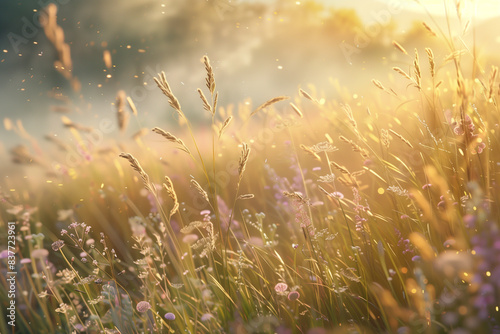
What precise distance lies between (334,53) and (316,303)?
8.43 meters

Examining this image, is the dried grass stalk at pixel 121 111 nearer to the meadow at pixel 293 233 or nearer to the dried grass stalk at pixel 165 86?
the meadow at pixel 293 233

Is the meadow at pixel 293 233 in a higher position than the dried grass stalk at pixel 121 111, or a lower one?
lower

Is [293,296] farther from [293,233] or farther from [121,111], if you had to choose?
[121,111]

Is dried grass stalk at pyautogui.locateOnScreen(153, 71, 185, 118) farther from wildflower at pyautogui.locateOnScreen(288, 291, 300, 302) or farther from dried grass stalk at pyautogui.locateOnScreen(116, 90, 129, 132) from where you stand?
dried grass stalk at pyautogui.locateOnScreen(116, 90, 129, 132)

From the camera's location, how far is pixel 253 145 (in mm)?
3879

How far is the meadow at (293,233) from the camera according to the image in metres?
1.25

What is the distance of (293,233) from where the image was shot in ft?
7.30

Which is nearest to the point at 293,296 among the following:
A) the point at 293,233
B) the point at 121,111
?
the point at 293,233

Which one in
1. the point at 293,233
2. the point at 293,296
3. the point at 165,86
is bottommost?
the point at 293,233

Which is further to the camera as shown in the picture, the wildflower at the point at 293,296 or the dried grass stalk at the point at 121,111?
the dried grass stalk at the point at 121,111

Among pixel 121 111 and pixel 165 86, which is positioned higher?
pixel 165 86

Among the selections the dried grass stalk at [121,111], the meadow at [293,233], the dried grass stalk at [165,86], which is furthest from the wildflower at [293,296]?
the dried grass stalk at [121,111]

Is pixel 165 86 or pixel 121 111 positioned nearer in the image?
pixel 165 86

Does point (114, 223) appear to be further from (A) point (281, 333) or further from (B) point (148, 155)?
(A) point (281, 333)
